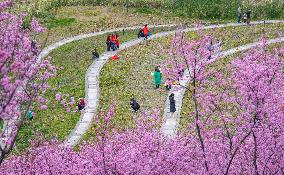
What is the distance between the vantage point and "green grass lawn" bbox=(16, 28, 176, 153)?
35.8 m

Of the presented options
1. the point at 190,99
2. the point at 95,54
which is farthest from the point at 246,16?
the point at 190,99

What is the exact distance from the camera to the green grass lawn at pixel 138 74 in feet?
129

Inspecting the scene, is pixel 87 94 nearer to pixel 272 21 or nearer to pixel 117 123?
pixel 117 123

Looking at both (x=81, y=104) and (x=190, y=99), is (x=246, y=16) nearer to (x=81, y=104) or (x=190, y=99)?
(x=190, y=99)

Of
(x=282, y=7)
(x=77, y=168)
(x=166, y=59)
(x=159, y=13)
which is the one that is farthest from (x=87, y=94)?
(x=282, y=7)

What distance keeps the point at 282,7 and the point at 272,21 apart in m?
3.97

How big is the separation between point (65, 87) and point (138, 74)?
20.7ft

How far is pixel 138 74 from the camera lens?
45.8m

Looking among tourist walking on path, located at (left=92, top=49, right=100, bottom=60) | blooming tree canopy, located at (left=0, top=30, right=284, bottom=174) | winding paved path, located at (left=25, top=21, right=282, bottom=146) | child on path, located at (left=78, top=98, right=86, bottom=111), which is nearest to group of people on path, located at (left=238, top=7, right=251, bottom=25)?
winding paved path, located at (left=25, top=21, right=282, bottom=146)

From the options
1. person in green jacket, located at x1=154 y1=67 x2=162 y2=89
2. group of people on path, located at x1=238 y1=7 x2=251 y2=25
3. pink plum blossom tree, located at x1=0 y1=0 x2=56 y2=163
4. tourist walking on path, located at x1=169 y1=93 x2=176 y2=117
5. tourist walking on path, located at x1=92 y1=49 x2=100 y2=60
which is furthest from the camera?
group of people on path, located at x1=238 y1=7 x2=251 y2=25

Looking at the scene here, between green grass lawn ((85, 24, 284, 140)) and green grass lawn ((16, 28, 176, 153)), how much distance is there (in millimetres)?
1877

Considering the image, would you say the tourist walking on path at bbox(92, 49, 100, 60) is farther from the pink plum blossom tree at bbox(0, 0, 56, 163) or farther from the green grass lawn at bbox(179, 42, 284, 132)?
the pink plum blossom tree at bbox(0, 0, 56, 163)

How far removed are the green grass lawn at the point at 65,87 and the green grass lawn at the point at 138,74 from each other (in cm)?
188

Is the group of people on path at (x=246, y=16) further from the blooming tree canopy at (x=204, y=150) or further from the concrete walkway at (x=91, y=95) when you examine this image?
the blooming tree canopy at (x=204, y=150)
